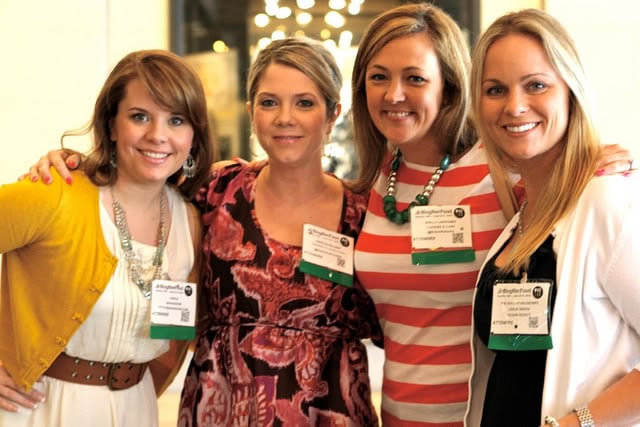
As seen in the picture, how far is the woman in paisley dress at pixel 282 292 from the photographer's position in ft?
7.43

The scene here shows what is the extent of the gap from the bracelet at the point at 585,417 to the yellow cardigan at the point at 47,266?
121 cm

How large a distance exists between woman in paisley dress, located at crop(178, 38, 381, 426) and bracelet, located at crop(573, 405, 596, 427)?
82 cm

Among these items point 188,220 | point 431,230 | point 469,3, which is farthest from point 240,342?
point 469,3

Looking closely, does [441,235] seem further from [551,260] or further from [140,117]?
[140,117]

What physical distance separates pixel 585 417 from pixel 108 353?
3.98 feet

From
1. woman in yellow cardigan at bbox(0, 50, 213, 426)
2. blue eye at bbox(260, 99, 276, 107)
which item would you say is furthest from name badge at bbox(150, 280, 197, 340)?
blue eye at bbox(260, 99, 276, 107)

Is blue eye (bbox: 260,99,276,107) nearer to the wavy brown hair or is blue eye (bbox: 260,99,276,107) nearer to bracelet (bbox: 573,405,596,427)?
the wavy brown hair

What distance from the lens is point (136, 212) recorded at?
2.28 metres

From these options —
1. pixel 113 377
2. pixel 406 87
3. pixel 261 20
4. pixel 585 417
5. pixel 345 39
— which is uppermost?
pixel 261 20

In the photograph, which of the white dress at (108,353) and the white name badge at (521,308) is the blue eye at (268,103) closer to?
the white dress at (108,353)

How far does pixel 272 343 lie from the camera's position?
2.27 m

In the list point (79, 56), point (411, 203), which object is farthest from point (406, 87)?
point (79, 56)

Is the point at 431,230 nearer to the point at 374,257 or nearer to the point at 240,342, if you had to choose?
the point at 374,257

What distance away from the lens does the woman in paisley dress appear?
2266 mm
